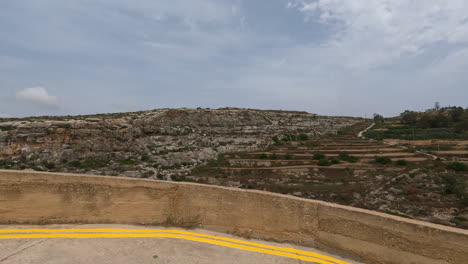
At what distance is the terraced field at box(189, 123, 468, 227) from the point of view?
716 inches

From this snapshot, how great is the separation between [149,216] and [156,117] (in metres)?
45.7

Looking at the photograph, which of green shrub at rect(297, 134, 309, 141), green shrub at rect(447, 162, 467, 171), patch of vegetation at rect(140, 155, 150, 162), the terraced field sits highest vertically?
green shrub at rect(297, 134, 309, 141)

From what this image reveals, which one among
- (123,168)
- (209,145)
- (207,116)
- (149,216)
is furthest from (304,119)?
(149,216)

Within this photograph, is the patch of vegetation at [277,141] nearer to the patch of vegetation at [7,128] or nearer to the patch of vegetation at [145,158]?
the patch of vegetation at [145,158]

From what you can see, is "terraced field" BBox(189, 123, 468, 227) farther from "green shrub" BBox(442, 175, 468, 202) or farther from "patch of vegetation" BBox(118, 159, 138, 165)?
"patch of vegetation" BBox(118, 159, 138, 165)

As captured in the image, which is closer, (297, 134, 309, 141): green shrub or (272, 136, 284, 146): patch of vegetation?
(272, 136, 284, 146): patch of vegetation

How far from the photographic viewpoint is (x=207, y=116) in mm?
58625

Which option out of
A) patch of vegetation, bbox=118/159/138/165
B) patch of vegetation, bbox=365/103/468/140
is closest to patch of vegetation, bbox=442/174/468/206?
patch of vegetation, bbox=118/159/138/165

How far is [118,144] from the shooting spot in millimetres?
35594

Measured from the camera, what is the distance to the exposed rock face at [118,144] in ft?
93.0

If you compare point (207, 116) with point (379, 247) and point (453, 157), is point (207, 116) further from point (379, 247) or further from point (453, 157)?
point (379, 247)

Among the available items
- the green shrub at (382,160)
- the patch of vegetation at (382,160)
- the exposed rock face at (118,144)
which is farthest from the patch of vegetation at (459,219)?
the exposed rock face at (118,144)

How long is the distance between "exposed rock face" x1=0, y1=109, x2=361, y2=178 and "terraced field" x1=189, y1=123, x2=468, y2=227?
4671 millimetres

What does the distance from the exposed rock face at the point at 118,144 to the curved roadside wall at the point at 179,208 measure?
20.8m
